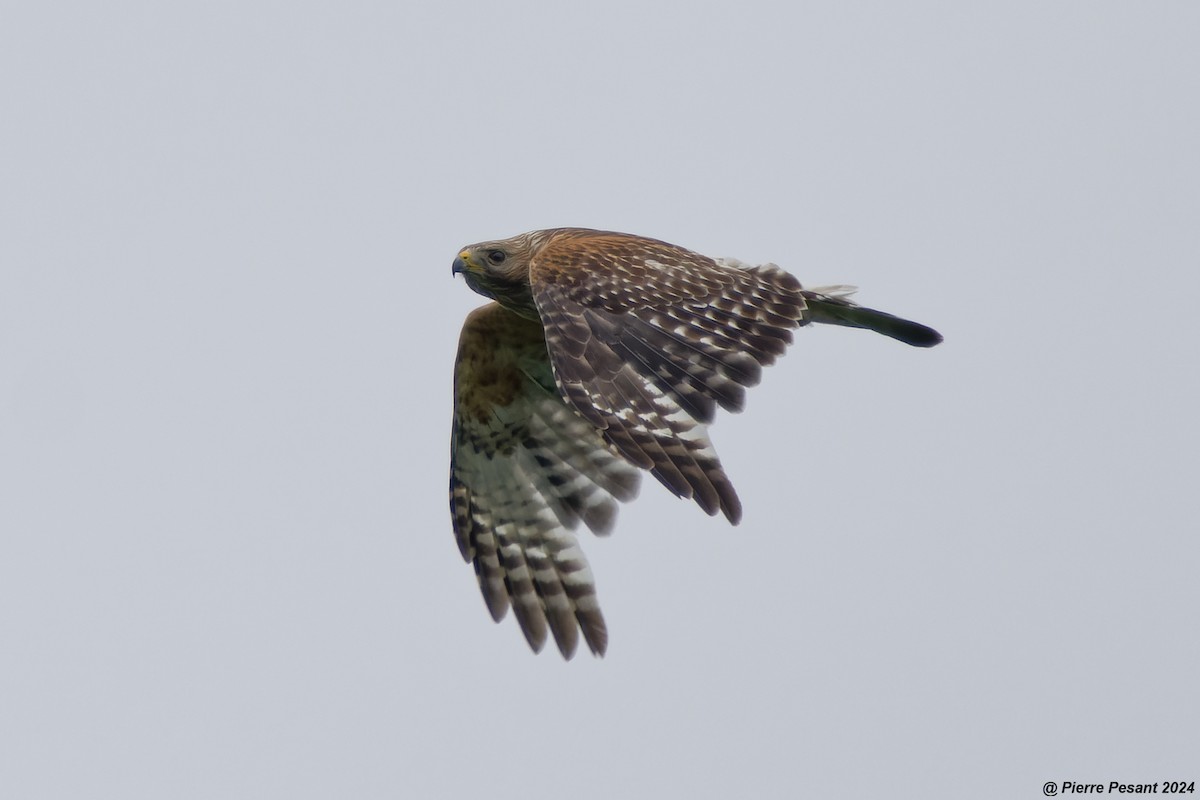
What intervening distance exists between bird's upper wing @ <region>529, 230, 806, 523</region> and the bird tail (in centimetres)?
63

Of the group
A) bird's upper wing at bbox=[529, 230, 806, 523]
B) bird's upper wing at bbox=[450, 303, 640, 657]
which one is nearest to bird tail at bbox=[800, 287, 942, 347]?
bird's upper wing at bbox=[529, 230, 806, 523]

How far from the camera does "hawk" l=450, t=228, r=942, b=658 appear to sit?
948 centimetres

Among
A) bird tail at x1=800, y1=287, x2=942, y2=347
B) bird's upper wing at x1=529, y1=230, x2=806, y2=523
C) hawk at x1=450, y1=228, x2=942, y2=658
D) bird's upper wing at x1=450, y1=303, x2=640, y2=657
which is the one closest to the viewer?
bird's upper wing at x1=529, y1=230, x2=806, y2=523

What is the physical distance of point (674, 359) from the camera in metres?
9.78

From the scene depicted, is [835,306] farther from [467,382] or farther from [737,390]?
[467,382]

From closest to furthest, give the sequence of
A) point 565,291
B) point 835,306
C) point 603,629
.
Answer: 1. point 565,291
2. point 835,306
3. point 603,629

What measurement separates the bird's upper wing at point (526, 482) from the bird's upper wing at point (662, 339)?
5.75ft

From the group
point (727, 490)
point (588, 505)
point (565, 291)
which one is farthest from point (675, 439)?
point (588, 505)

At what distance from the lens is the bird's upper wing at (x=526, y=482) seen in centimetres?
1225

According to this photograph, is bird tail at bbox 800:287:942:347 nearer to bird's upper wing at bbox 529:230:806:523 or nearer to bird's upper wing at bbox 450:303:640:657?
bird's upper wing at bbox 529:230:806:523

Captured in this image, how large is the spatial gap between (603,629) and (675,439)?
10.2ft

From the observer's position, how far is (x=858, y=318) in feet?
37.7

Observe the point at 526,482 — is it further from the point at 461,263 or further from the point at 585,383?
the point at 585,383

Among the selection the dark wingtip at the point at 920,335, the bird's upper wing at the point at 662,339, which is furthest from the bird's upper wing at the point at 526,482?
the dark wingtip at the point at 920,335
